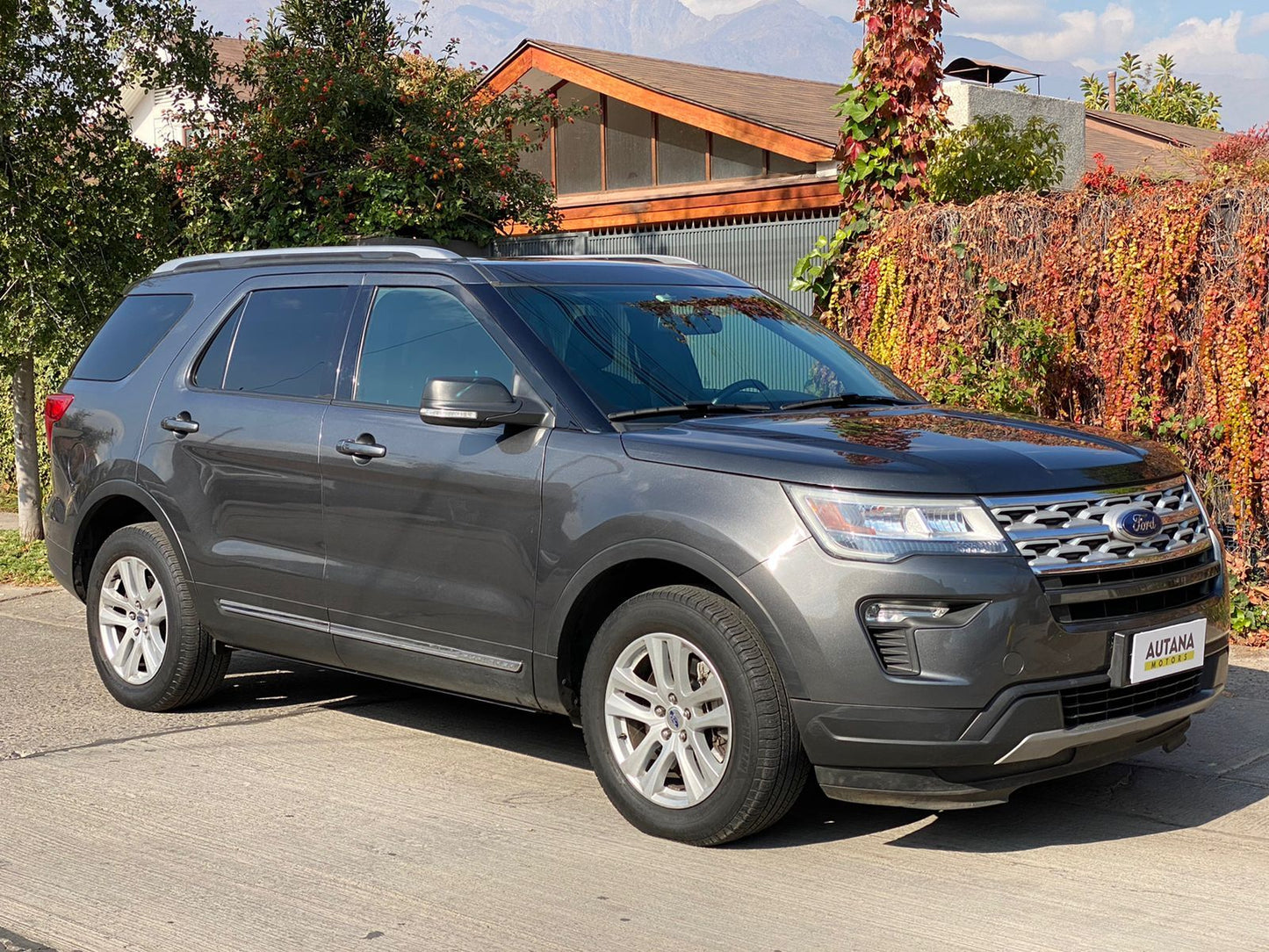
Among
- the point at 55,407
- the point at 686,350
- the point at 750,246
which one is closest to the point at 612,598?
the point at 686,350

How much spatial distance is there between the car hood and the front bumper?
2.07 ft

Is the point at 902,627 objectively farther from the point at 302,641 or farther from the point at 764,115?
the point at 764,115

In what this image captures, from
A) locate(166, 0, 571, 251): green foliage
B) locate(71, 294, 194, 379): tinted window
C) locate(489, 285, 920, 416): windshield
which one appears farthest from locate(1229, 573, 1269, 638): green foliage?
locate(166, 0, 571, 251): green foliage

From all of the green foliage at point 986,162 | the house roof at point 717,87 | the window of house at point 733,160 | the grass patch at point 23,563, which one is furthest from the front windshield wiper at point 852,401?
the window of house at point 733,160

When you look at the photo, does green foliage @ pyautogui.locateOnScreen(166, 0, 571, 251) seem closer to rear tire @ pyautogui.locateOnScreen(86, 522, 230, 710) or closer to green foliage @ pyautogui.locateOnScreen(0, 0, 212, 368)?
green foliage @ pyautogui.locateOnScreen(0, 0, 212, 368)

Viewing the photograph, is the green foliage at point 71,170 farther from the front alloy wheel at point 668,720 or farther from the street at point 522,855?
the front alloy wheel at point 668,720

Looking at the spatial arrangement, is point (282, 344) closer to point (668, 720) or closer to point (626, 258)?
point (626, 258)

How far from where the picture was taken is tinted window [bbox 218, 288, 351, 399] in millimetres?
6207

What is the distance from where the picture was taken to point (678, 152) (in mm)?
20500

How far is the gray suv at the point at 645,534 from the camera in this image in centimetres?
457

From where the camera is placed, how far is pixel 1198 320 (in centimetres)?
841

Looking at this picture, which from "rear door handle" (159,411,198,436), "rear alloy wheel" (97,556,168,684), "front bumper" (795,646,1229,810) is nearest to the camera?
"front bumper" (795,646,1229,810)

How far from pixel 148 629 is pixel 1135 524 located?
425 centimetres

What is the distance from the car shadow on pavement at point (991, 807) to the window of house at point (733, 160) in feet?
44.1
